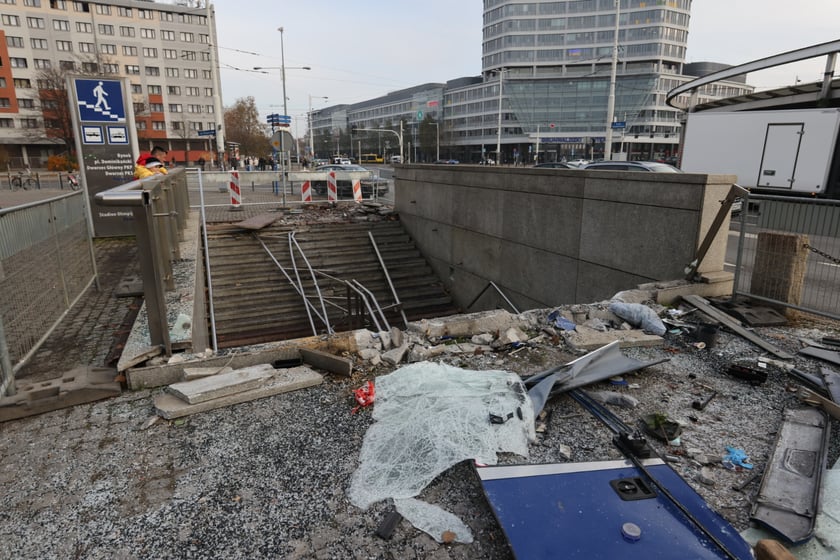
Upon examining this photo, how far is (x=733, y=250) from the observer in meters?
10.3

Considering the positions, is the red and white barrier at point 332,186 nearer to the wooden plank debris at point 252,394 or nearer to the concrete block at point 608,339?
the concrete block at point 608,339

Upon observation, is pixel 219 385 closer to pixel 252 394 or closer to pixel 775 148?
pixel 252 394

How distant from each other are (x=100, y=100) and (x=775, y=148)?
20.8 metres

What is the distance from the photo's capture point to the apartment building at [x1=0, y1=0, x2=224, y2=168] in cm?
6275

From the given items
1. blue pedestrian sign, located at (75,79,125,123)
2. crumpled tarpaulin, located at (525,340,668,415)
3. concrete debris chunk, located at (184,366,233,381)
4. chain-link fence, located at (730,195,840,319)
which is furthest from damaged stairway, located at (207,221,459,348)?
chain-link fence, located at (730,195,840,319)

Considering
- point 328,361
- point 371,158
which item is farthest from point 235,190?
point 371,158

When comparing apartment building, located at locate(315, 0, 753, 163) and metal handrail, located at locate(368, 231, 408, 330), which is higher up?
apartment building, located at locate(315, 0, 753, 163)

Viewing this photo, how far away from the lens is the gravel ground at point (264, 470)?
2.68 meters

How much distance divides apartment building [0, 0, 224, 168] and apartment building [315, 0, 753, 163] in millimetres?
34990

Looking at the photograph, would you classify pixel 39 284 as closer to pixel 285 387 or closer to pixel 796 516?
pixel 285 387

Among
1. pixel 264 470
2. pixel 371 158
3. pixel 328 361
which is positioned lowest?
pixel 264 470

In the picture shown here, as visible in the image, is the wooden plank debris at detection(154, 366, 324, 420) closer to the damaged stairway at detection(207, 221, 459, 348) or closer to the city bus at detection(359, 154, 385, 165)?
the damaged stairway at detection(207, 221, 459, 348)

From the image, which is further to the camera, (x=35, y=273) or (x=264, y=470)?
(x=35, y=273)

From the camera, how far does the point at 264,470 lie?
328 cm
